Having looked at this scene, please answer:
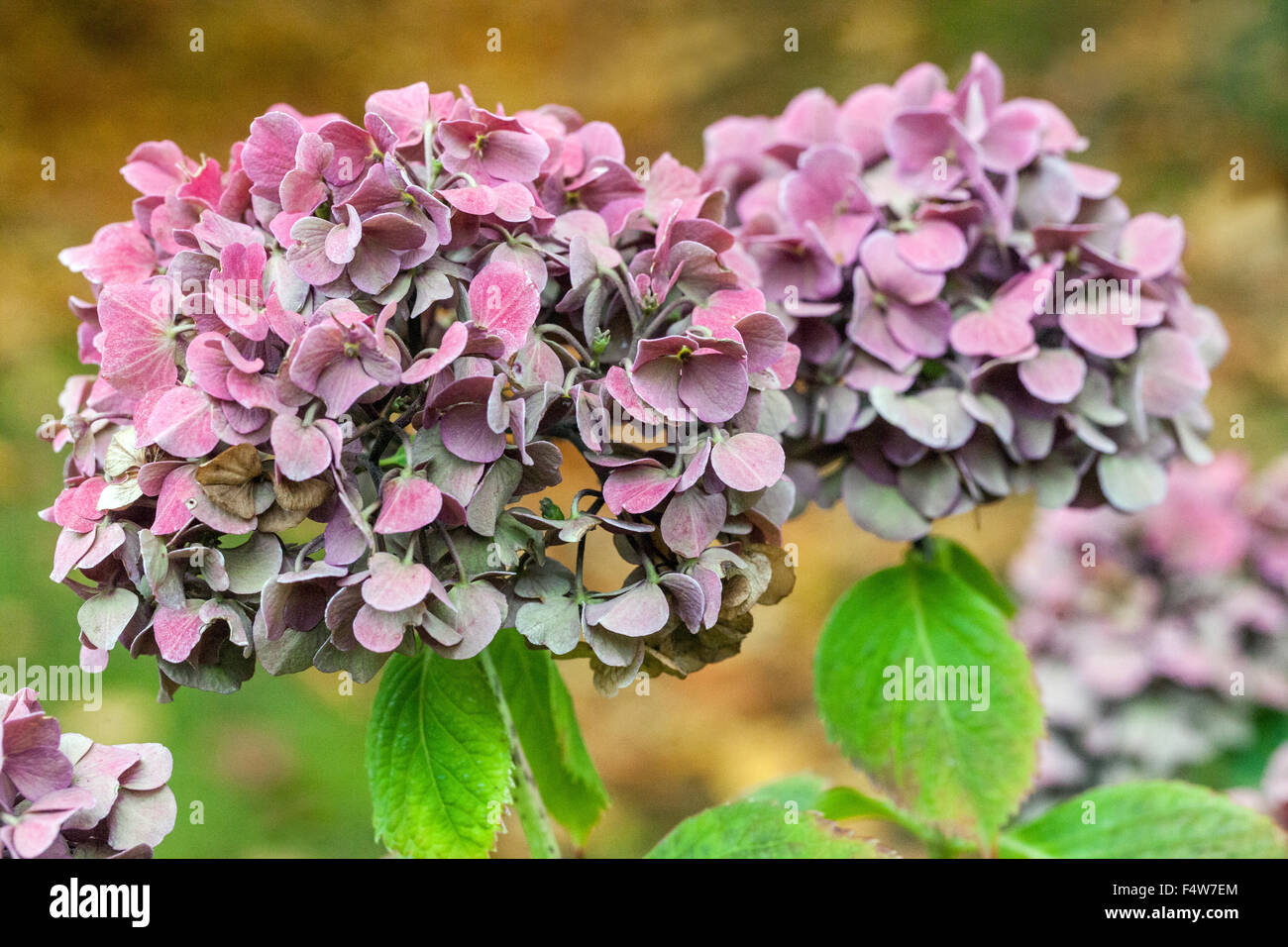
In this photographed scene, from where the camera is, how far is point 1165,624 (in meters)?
0.99

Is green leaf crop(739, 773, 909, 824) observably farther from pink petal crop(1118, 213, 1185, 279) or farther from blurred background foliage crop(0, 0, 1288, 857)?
blurred background foliage crop(0, 0, 1288, 857)

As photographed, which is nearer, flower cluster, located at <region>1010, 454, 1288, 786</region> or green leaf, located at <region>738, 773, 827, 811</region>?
green leaf, located at <region>738, 773, 827, 811</region>

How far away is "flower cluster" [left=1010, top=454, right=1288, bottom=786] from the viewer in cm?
96

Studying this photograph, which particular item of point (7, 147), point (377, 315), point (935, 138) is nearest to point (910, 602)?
point (935, 138)

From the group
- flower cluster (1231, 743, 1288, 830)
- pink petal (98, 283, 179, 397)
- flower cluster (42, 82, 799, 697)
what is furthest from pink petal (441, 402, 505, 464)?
flower cluster (1231, 743, 1288, 830)

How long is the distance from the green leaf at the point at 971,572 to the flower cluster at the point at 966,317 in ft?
0.38

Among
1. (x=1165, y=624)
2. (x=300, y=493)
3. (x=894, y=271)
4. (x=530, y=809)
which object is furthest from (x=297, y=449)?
(x=1165, y=624)

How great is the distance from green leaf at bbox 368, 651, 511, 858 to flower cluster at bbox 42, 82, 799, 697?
0.07m

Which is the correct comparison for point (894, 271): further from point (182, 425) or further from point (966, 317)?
point (182, 425)

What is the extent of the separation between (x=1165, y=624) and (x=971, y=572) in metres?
0.32

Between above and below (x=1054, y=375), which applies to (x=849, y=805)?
below

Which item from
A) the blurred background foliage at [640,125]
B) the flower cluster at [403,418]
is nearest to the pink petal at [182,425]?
the flower cluster at [403,418]

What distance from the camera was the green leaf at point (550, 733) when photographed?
0.60 metres

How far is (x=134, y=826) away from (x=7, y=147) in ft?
6.08
